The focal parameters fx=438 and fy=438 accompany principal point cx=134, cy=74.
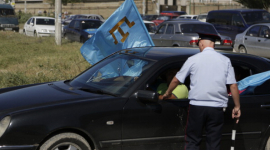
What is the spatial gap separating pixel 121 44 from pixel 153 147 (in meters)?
3.37

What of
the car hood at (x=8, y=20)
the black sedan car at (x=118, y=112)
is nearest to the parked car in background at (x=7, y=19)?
the car hood at (x=8, y=20)

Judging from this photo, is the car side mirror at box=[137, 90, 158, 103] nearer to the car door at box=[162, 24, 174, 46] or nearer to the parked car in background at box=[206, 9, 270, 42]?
the car door at box=[162, 24, 174, 46]

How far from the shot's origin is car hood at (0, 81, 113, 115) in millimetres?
4536

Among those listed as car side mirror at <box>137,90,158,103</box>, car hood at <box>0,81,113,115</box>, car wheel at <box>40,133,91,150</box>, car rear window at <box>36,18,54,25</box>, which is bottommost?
car wheel at <box>40,133,91,150</box>

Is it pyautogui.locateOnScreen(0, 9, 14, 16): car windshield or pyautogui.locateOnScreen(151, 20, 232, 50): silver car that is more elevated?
pyautogui.locateOnScreen(0, 9, 14, 16): car windshield

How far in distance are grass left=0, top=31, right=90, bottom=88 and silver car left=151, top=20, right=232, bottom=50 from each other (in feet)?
11.0

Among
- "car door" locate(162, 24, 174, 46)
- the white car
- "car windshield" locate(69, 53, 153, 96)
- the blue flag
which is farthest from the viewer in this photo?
the white car

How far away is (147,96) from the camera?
4.51m

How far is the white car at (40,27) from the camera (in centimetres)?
2600

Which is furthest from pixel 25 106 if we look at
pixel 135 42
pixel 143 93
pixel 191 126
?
pixel 135 42

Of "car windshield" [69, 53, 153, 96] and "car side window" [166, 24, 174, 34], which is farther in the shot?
"car side window" [166, 24, 174, 34]

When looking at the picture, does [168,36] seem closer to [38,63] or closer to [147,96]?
[38,63]

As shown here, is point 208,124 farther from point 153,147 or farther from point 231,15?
point 231,15

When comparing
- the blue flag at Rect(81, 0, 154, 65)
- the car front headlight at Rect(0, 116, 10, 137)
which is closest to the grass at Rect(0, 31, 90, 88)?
the blue flag at Rect(81, 0, 154, 65)
